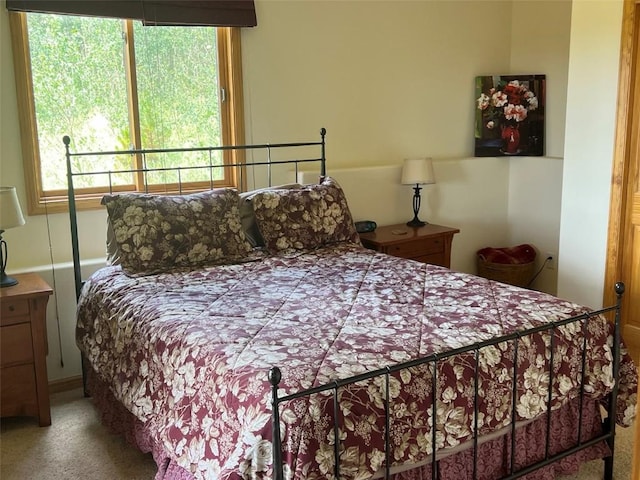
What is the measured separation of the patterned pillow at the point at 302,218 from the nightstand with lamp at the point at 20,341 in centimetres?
108

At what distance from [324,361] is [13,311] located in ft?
5.36

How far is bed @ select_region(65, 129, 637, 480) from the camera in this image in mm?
1865

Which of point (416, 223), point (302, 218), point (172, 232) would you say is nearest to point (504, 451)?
point (302, 218)

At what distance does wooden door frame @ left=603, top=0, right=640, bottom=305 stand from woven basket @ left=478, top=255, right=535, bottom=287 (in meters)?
0.95

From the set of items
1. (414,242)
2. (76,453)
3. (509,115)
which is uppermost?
(509,115)

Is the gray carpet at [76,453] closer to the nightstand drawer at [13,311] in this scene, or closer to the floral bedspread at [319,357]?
the floral bedspread at [319,357]

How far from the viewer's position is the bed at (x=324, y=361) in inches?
73.4

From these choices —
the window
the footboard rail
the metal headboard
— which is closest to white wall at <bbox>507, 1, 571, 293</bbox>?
the metal headboard

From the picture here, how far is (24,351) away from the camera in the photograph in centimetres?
297

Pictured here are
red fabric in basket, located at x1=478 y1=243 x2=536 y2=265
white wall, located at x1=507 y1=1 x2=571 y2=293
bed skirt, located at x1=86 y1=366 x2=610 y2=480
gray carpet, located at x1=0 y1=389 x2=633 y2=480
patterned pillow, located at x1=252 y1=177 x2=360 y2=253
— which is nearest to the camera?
bed skirt, located at x1=86 y1=366 x2=610 y2=480

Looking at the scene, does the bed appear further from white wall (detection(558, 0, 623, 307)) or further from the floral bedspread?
white wall (detection(558, 0, 623, 307))

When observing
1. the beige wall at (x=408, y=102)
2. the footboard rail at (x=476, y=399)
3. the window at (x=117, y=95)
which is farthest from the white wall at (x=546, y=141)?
the footboard rail at (x=476, y=399)

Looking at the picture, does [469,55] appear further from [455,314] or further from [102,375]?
[102,375]

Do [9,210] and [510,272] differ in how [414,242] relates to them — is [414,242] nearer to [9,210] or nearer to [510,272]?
[510,272]
